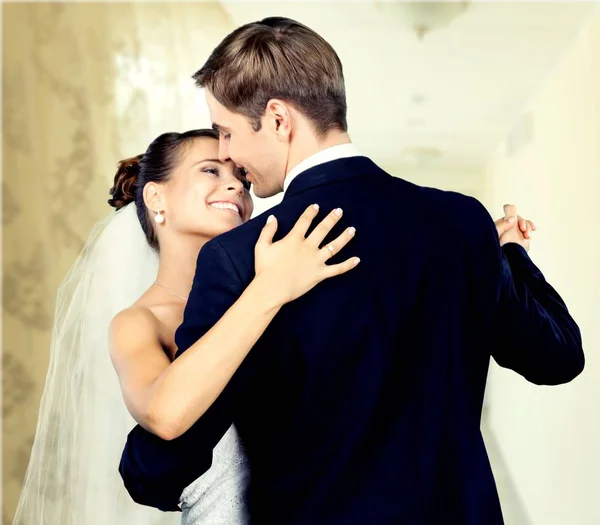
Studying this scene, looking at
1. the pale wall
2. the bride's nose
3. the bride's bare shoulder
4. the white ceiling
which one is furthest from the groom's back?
the white ceiling

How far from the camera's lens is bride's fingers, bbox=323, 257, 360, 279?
1249 millimetres

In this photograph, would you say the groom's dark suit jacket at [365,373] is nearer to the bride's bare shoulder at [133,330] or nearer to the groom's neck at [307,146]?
the groom's neck at [307,146]

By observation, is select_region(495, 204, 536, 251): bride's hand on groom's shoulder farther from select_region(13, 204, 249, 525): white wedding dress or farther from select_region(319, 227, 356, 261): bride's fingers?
select_region(13, 204, 249, 525): white wedding dress

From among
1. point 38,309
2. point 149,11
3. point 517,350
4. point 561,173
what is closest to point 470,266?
point 517,350

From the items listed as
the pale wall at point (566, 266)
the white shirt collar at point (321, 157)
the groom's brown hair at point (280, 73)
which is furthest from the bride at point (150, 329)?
the pale wall at point (566, 266)

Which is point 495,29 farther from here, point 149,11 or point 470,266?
point 470,266

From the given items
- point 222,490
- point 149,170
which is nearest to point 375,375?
point 222,490

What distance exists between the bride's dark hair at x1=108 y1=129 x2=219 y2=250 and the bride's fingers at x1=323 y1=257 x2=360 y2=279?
0.89 metres

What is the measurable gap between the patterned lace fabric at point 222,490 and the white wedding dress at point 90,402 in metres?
0.65

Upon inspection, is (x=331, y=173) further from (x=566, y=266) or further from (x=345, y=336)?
(x=566, y=266)

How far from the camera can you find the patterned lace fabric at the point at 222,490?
5.38ft

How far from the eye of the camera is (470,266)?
4.43 ft

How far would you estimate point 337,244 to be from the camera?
127 cm

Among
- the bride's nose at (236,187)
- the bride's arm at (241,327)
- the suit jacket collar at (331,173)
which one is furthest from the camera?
the bride's nose at (236,187)
